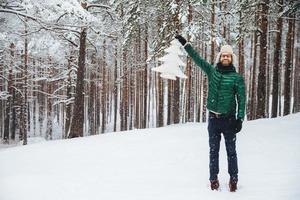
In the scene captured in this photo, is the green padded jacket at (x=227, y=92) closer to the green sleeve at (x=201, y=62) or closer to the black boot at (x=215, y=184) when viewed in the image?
the green sleeve at (x=201, y=62)

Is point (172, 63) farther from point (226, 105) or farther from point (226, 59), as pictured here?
point (226, 105)

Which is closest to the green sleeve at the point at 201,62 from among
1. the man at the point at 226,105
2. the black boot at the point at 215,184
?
the man at the point at 226,105

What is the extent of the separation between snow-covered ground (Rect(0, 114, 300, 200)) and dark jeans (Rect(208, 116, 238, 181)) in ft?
1.09

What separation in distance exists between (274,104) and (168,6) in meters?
7.93

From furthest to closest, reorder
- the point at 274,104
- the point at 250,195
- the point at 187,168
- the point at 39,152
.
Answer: the point at 274,104 → the point at 39,152 → the point at 187,168 → the point at 250,195

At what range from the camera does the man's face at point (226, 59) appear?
6098 mm

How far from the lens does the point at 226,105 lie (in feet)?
19.8

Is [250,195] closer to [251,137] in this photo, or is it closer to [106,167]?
A: [106,167]

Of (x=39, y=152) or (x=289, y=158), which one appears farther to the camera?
(x=39, y=152)

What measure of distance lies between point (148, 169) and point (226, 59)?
2.85 m

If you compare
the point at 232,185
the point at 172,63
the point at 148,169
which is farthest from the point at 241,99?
the point at 172,63

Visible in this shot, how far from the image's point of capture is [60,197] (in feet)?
20.2

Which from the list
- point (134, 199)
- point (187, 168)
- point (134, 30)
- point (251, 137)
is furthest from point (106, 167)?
point (134, 30)

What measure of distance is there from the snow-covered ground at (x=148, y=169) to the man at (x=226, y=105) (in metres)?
0.40
